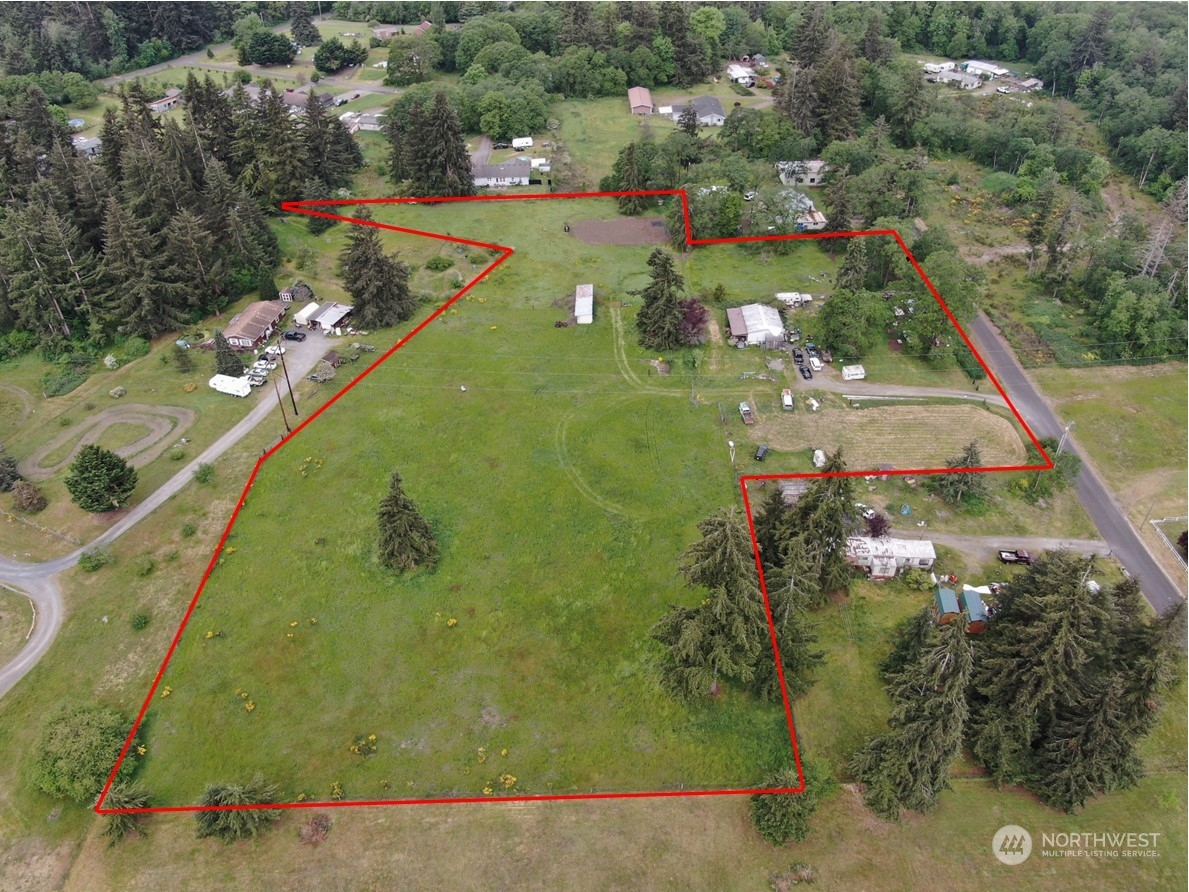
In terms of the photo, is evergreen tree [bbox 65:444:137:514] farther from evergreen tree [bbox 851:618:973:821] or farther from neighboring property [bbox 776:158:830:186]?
neighboring property [bbox 776:158:830:186]

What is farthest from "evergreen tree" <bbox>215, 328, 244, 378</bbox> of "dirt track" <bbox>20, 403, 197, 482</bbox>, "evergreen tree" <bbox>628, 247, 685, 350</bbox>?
"evergreen tree" <bbox>628, 247, 685, 350</bbox>

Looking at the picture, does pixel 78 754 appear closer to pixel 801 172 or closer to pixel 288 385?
pixel 288 385

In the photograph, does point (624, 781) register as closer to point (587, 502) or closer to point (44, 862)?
point (587, 502)

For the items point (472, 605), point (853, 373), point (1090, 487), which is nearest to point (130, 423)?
point (472, 605)

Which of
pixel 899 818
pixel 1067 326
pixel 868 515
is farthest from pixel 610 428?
pixel 1067 326

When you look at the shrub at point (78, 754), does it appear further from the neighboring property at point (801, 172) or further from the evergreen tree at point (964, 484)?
the neighboring property at point (801, 172)
